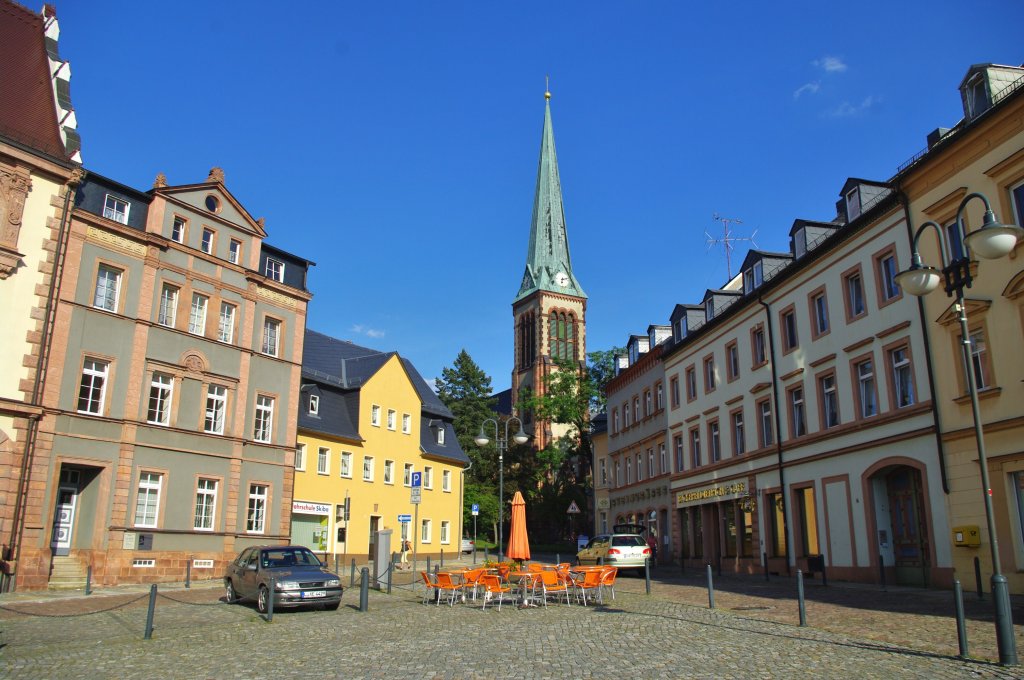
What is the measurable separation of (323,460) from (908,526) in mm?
28288

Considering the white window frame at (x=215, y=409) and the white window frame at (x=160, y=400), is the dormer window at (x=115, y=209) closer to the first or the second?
the white window frame at (x=160, y=400)

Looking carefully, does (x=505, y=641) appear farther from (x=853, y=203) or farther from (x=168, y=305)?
(x=168, y=305)

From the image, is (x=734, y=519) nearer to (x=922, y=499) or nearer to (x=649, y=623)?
(x=922, y=499)

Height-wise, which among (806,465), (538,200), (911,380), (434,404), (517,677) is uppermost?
(538,200)

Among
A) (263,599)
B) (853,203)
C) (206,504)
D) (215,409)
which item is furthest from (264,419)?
(853,203)

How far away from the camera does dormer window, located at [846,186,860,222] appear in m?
26.2

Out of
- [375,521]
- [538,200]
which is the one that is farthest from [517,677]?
[538,200]

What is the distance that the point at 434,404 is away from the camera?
175 ft

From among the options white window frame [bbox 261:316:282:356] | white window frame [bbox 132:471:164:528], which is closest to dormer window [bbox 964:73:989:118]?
white window frame [bbox 261:316:282:356]

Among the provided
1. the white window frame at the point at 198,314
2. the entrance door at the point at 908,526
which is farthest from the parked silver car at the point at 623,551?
the white window frame at the point at 198,314

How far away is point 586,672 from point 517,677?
97 cm

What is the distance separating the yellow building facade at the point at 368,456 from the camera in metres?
41.2

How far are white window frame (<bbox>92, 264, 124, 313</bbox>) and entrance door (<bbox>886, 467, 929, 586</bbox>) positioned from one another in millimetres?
26906

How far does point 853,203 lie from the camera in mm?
26516
